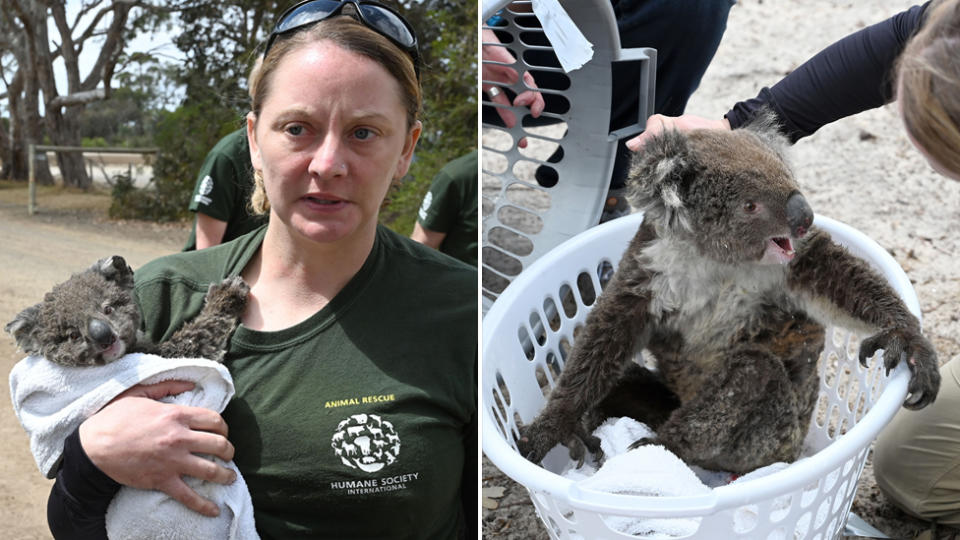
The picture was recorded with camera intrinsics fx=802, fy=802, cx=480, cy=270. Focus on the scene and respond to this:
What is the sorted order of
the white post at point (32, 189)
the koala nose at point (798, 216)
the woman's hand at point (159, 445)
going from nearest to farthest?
the woman's hand at point (159, 445) < the koala nose at point (798, 216) < the white post at point (32, 189)

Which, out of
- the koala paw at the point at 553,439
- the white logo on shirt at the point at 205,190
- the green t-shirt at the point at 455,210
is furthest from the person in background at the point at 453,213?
the koala paw at the point at 553,439

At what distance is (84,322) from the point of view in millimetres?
985

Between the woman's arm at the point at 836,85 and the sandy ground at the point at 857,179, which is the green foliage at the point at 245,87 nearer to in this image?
the sandy ground at the point at 857,179

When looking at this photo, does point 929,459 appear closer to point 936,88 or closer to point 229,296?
point 936,88

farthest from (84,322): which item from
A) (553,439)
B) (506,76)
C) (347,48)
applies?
(506,76)

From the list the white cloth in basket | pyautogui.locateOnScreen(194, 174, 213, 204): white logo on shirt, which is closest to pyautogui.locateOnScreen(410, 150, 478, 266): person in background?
pyautogui.locateOnScreen(194, 174, 213, 204): white logo on shirt

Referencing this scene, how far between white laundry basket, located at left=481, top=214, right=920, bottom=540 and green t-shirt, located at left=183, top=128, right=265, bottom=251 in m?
0.74

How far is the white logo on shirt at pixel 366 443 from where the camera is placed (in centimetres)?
95

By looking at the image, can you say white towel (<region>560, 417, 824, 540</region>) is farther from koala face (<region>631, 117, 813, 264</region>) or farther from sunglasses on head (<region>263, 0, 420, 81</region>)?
sunglasses on head (<region>263, 0, 420, 81</region>)

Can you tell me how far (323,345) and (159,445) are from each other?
0.21 m

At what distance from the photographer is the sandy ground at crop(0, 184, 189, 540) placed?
133cm

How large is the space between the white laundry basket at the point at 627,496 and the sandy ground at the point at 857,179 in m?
0.21

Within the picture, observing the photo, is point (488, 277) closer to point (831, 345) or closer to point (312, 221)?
point (831, 345)

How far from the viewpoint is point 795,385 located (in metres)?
1.31
